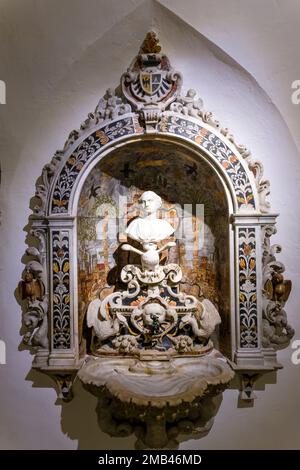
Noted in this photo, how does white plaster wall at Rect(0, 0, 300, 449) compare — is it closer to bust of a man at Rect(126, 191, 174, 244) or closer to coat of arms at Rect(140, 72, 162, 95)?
coat of arms at Rect(140, 72, 162, 95)

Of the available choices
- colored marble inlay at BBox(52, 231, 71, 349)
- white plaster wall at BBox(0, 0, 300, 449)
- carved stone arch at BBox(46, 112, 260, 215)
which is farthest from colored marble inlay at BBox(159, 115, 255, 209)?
colored marble inlay at BBox(52, 231, 71, 349)

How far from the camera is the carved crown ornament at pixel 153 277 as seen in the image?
329 centimetres

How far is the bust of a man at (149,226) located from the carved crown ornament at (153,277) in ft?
0.12

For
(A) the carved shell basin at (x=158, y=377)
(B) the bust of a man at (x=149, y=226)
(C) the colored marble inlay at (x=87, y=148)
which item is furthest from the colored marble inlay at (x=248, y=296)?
(C) the colored marble inlay at (x=87, y=148)

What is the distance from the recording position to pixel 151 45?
3.29m

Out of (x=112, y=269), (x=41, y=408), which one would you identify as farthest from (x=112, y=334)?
(x=41, y=408)

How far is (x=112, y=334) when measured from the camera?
3.40 meters

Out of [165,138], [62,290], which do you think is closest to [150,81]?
[165,138]

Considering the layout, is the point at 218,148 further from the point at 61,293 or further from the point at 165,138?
the point at 61,293

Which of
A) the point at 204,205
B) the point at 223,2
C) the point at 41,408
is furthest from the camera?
the point at 204,205

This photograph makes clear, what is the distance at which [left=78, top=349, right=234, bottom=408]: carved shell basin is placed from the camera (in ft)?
9.36

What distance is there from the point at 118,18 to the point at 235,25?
96cm

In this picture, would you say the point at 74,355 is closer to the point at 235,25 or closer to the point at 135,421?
the point at 135,421

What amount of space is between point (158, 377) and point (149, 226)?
1258 millimetres
